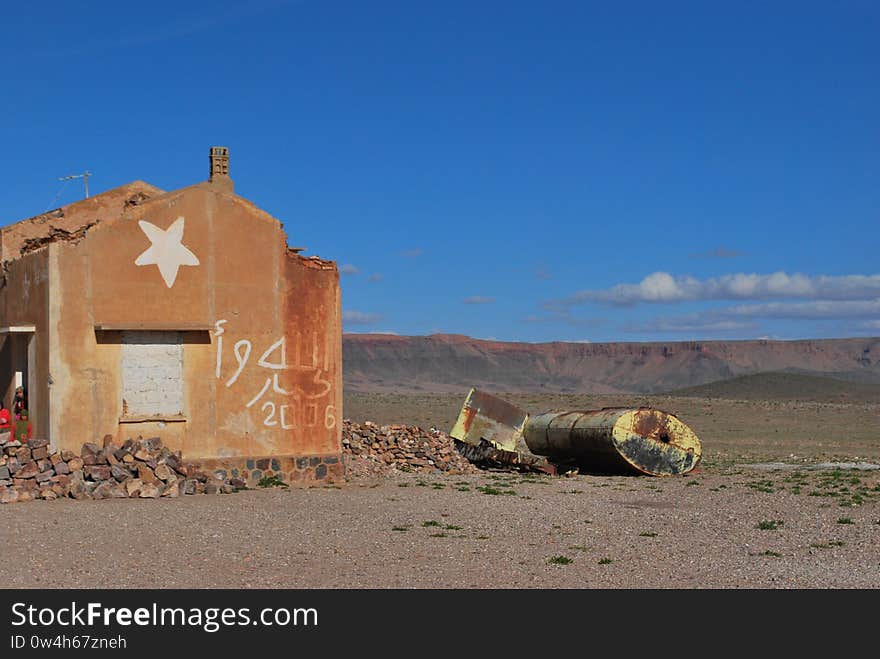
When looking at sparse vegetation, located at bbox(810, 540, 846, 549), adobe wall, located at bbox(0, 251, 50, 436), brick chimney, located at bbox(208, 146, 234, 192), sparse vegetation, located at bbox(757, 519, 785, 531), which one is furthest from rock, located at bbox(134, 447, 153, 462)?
sparse vegetation, located at bbox(810, 540, 846, 549)

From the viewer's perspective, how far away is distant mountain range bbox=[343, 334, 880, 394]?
168250mm

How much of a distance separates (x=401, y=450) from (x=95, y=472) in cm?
875

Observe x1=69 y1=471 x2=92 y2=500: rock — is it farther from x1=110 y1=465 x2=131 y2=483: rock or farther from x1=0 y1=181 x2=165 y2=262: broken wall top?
x1=0 y1=181 x2=165 y2=262: broken wall top

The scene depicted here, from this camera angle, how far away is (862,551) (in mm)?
13320

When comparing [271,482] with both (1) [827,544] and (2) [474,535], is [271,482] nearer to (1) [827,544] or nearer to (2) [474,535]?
(2) [474,535]

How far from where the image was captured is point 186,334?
19547 mm

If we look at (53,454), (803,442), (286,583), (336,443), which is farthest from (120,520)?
(803,442)

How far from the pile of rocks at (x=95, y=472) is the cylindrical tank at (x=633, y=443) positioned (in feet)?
31.4

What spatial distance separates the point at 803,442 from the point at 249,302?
27179 mm

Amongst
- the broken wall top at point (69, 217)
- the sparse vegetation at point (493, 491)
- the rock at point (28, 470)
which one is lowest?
the sparse vegetation at point (493, 491)

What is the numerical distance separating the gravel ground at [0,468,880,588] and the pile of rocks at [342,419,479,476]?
3858 millimetres

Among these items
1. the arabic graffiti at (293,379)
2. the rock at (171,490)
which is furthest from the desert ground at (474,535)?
the arabic graffiti at (293,379)

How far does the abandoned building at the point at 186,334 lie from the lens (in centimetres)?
1855

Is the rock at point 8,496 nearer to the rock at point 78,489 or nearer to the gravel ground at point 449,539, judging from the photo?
the gravel ground at point 449,539
